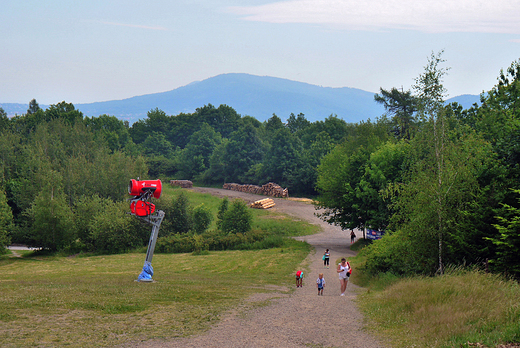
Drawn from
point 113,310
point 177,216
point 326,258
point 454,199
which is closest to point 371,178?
point 326,258

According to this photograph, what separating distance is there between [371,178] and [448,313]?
24489 millimetres

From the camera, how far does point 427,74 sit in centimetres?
1983

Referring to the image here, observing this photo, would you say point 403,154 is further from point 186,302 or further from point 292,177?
point 292,177

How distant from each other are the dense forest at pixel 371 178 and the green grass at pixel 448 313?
3.68m

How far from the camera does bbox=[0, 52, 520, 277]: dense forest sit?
1809 cm

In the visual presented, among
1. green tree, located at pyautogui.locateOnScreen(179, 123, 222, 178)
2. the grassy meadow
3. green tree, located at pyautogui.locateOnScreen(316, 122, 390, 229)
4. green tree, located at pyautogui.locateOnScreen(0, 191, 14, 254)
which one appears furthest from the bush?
green tree, located at pyautogui.locateOnScreen(179, 123, 222, 178)

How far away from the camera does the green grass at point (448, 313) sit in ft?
31.0

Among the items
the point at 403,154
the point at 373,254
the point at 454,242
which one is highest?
the point at 403,154

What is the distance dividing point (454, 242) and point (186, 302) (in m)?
11.5

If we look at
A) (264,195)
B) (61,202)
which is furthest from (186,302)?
(264,195)

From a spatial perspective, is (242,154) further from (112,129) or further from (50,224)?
(112,129)

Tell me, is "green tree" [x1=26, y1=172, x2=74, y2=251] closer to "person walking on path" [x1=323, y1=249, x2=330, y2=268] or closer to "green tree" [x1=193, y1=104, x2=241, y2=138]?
"person walking on path" [x1=323, y1=249, x2=330, y2=268]

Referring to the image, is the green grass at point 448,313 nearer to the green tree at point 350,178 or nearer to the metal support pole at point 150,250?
the metal support pole at point 150,250

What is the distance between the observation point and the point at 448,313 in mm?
11023
